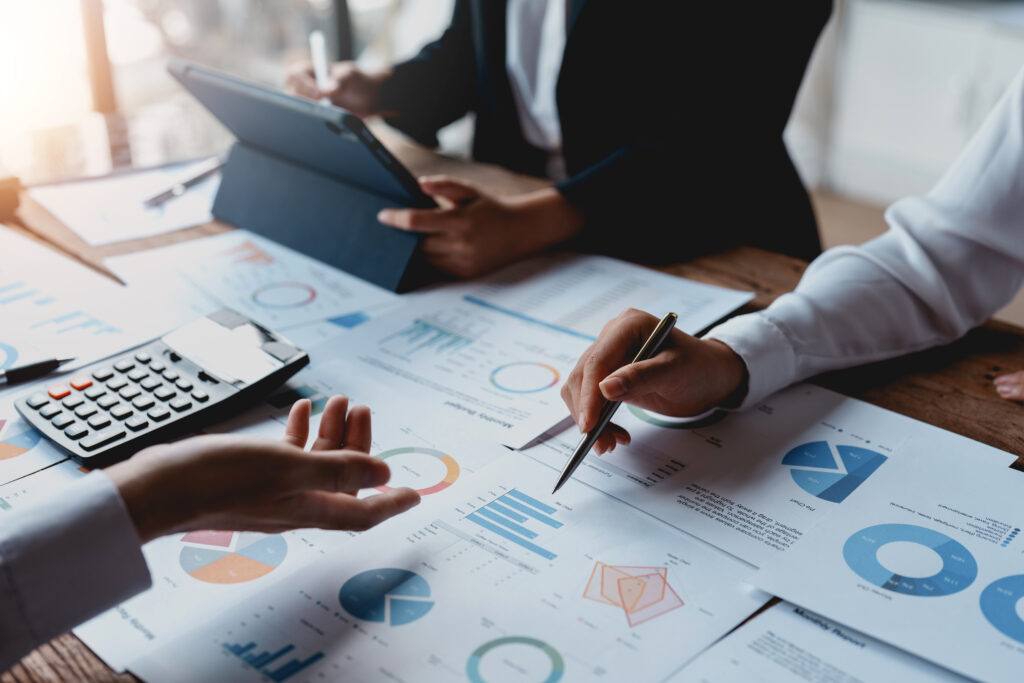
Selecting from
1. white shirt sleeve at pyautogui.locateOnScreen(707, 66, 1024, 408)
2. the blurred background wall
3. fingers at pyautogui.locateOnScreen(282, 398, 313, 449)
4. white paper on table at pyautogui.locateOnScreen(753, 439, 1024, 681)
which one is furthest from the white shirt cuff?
the blurred background wall

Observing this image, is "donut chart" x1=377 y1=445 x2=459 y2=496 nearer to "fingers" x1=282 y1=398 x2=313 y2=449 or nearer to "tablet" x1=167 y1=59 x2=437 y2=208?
"fingers" x1=282 y1=398 x2=313 y2=449

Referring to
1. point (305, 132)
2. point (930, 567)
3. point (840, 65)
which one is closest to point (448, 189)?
point (305, 132)

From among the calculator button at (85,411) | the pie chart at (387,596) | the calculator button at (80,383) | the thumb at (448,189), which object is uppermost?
the thumb at (448,189)

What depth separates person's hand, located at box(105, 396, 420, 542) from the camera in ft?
1.64

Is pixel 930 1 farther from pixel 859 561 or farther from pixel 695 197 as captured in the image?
pixel 859 561

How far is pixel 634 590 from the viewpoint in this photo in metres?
0.53

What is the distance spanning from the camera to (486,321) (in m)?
0.90

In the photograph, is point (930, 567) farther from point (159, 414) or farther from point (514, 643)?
point (159, 414)

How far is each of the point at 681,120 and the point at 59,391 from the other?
2.53 ft

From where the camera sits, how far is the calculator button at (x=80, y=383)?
718 millimetres

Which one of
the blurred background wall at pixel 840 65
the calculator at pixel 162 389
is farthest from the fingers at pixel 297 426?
the blurred background wall at pixel 840 65

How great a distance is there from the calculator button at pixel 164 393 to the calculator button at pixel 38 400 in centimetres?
9

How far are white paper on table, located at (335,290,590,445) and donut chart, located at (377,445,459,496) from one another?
0.04 m

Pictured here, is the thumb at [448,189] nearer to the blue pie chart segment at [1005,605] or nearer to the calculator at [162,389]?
the calculator at [162,389]
